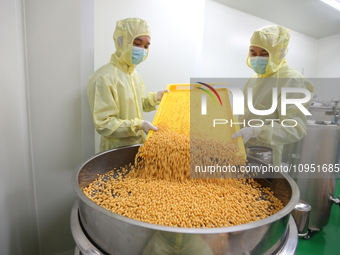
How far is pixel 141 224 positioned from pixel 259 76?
148cm

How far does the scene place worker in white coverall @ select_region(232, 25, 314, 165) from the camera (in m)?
1.29

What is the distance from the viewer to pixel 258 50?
148 cm

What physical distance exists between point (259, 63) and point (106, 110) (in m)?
1.15

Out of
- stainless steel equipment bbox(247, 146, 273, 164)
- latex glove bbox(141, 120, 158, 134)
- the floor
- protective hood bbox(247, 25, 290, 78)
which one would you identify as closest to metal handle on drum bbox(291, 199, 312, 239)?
the floor

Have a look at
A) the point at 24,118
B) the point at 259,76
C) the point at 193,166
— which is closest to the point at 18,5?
the point at 24,118

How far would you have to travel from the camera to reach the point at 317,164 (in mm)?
1864

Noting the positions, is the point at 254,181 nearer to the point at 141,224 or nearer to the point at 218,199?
the point at 218,199

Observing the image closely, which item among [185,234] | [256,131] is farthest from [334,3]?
[185,234]

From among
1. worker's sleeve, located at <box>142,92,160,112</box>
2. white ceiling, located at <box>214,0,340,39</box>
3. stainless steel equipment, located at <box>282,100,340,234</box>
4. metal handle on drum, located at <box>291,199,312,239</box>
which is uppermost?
white ceiling, located at <box>214,0,340,39</box>

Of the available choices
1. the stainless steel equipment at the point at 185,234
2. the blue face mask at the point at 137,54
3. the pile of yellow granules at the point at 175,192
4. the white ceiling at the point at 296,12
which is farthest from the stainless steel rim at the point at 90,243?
the white ceiling at the point at 296,12

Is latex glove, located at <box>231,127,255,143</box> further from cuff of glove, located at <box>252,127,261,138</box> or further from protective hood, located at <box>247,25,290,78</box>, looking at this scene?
protective hood, located at <box>247,25,290,78</box>

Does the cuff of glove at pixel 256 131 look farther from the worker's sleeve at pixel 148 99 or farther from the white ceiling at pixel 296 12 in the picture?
the white ceiling at pixel 296 12

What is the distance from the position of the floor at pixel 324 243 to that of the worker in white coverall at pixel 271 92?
867mm

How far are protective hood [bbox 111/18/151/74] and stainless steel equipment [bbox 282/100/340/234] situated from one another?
1.62m
